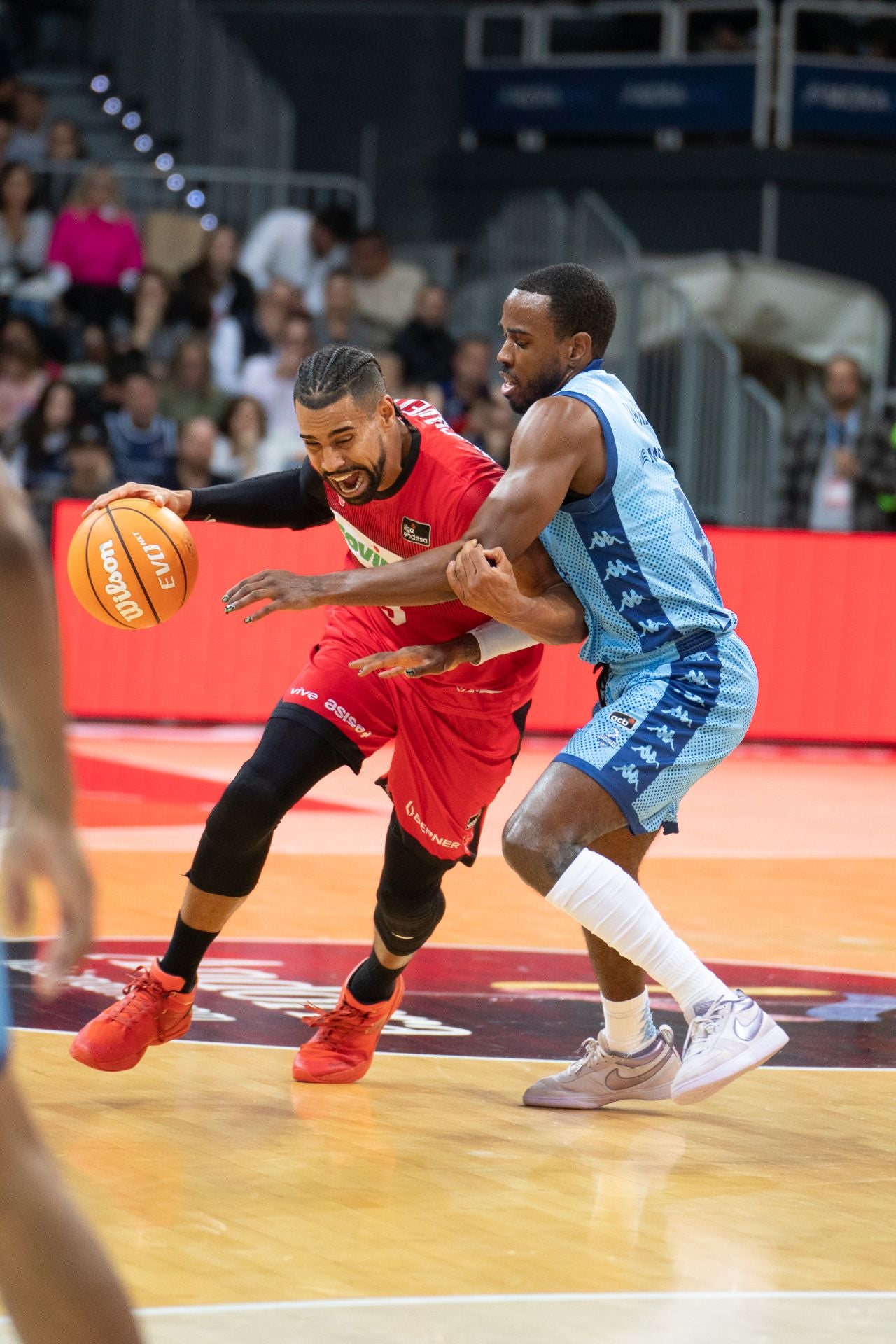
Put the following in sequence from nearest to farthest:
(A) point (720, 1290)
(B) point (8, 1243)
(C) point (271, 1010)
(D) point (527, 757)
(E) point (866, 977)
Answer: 1. (B) point (8, 1243)
2. (A) point (720, 1290)
3. (C) point (271, 1010)
4. (E) point (866, 977)
5. (D) point (527, 757)

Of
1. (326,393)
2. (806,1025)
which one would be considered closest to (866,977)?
(806,1025)

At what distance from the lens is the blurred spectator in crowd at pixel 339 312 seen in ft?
50.5

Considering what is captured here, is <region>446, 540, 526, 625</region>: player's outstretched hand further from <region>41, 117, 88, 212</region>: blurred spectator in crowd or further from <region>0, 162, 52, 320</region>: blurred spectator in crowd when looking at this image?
<region>41, 117, 88, 212</region>: blurred spectator in crowd

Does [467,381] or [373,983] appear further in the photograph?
[467,381]

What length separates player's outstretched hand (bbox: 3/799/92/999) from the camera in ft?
7.32

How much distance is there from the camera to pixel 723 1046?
180 inches

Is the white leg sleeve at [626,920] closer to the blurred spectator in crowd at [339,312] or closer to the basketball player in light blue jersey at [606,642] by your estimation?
the basketball player in light blue jersey at [606,642]

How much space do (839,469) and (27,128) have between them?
6.98 metres

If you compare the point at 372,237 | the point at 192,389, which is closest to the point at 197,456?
the point at 192,389

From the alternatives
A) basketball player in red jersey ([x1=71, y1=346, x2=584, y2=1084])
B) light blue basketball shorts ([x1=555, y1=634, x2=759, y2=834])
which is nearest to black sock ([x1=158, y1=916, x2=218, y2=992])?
basketball player in red jersey ([x1=71, y1=346, x2=584, y2=1084])

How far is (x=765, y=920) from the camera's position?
775cm

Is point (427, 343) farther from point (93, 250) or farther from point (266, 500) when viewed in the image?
point (266, 500)

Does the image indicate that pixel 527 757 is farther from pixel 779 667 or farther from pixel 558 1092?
pixel 558 1092

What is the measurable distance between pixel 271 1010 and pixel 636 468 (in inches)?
80.7
